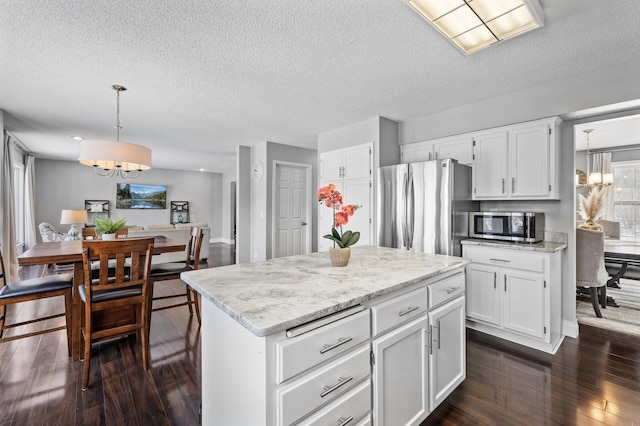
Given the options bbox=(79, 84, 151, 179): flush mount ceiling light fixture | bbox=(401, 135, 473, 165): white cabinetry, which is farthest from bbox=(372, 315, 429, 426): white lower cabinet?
bbox=(79, 84, 151, 179): flush mount ceiling light fixture

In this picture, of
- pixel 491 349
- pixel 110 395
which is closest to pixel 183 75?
pixel 110 395

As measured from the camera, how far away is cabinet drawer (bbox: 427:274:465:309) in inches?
64.2

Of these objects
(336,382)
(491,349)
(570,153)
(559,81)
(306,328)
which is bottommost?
(491,349)

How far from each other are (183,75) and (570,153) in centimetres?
383

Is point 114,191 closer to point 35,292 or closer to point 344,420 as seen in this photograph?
point 35,292

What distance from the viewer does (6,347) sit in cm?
256

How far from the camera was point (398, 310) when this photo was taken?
55.4 inches

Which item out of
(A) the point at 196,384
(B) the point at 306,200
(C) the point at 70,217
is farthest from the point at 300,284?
(C) the point at 70,217

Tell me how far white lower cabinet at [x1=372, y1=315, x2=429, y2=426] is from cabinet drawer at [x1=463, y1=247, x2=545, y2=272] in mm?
1668

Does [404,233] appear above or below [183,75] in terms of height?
below

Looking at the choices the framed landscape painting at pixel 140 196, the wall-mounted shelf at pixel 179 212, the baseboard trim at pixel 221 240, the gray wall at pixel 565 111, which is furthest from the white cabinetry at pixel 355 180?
the framed landscape painting at pixel 140 196

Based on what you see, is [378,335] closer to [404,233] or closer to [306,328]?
[306,328]

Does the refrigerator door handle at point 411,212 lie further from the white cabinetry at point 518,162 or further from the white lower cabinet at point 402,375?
the white lower cabinet at point 402,375

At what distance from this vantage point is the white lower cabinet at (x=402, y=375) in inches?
51.2
